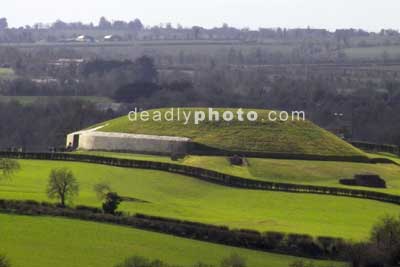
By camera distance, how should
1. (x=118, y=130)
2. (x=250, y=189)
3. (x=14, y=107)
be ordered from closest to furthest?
(x=250, y=189)
(x=118, y=130)
(x=14, y=107)

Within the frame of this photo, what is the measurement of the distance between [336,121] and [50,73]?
203 ft

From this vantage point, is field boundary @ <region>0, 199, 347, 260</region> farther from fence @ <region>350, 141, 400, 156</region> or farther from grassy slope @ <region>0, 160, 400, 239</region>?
fence @ <region>350, 141, 400, 156</region>

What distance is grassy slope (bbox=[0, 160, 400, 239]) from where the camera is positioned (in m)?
52.8

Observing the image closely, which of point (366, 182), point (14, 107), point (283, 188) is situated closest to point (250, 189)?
point (283, 188)

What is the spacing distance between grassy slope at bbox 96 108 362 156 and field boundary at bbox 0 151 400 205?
985cm

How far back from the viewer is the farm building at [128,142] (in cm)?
7844

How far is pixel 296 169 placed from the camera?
7306cm

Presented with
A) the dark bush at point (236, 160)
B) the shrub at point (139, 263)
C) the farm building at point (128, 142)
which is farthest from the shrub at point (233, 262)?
the farm building at point (128, 142)

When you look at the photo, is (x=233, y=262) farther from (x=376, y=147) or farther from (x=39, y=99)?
(x=39, y=99)

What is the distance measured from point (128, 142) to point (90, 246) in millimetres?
36587

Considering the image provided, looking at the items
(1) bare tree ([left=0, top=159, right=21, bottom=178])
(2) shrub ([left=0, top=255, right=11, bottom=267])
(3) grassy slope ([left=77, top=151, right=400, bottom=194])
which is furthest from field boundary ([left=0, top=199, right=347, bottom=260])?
(3) grassy slope ([left=77, top=151, right=400, bottom=194])

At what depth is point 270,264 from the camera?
147 feet

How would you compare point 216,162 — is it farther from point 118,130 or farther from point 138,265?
point 138,265

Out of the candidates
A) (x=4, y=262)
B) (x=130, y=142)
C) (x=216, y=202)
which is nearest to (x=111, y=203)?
(x=216, y=202)
